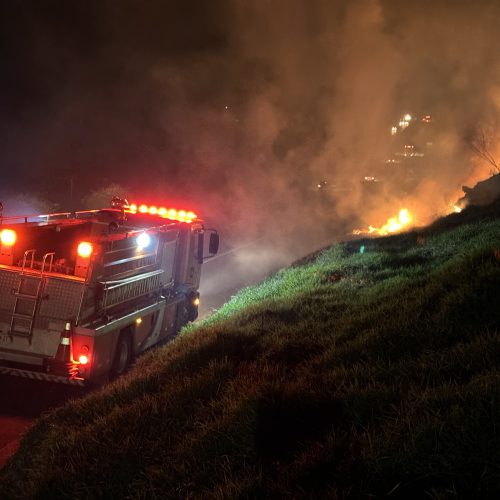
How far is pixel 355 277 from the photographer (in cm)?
932

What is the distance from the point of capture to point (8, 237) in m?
6.64

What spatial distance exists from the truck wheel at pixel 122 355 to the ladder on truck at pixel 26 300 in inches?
46.6

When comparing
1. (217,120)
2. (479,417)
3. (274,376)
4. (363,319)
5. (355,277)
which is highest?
(217,120)

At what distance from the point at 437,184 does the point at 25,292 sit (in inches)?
1135

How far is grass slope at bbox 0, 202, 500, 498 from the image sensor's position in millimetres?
2756

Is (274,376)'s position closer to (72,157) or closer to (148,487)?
(148,487)

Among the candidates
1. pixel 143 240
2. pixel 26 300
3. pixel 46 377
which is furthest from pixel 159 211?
pixel 46 377

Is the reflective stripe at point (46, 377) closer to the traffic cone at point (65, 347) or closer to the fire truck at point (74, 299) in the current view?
the fire truck at point (74, 299)

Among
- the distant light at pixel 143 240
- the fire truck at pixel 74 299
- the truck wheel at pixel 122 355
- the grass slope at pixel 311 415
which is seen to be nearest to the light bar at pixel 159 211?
the fire truck at pixel 74 299

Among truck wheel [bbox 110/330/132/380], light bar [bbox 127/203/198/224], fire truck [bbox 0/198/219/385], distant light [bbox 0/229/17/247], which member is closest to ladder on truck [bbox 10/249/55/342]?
fire truck [bbox 0/198/219/385]

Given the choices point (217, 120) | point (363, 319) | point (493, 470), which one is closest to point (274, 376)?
point (363, 319)

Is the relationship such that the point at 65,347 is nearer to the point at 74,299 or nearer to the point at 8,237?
the point at 74,299

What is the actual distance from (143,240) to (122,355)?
1.72 meters

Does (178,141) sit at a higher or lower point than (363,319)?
higher
